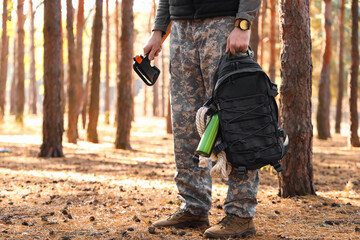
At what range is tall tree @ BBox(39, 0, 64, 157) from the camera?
26.4 ft

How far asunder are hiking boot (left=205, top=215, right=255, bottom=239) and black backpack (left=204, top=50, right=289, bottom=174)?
415mm

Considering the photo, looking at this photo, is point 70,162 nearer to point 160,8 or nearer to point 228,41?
point 160,8

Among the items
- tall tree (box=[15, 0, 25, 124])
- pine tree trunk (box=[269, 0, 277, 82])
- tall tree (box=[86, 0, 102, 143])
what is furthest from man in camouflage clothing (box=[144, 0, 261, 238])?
tall tree (box=[15, 0, 25, 124])

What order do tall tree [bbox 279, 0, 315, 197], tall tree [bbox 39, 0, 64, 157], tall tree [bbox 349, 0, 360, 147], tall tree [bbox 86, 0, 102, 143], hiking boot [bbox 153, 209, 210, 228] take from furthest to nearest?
tall tree [bbox 349, 0, 360, 147] < tall tree [bbox 86, 0, 102, 143] < tall tree [bbox 39, 0, 64, 157] < tall tree [bbox 279, 0, 315, 197] < hiking boot [bbox 153, 209, 210, 228]

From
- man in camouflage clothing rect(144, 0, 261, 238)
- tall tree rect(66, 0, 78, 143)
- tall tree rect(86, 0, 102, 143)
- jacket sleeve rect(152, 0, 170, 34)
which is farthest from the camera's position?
tall tree rect(66, 0, 78, 143)

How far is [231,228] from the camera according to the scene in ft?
9.46

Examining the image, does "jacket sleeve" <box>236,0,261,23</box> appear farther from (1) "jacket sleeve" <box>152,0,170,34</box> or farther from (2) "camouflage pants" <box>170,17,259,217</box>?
(1) "jacket sleeve" <box>152,0,170,34</box>

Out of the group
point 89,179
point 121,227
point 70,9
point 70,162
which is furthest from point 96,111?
point 121,227

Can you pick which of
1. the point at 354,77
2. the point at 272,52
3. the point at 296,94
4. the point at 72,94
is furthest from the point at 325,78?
the point at 296,94

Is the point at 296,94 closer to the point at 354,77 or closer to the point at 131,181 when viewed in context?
the point at 131,181

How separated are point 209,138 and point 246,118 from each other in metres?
0.27

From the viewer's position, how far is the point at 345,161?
904 cm

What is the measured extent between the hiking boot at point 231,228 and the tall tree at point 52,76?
6.01 meters

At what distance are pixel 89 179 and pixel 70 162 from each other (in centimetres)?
199
